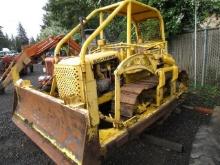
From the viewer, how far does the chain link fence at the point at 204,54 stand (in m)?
8.29

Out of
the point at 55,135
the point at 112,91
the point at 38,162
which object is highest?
the point at 112,91

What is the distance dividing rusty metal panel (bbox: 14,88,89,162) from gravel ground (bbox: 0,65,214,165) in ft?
1.62

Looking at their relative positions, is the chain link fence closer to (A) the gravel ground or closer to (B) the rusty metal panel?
(A) the gravel ground

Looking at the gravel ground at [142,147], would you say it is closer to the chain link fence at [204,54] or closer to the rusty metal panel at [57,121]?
the rusty metal panel at [57,121]

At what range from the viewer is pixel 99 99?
451 cm

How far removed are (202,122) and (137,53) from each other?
2.13m

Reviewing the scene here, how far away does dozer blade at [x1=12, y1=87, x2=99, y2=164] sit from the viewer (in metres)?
3.29

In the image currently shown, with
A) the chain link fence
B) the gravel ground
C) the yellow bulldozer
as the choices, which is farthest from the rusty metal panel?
the chain link fence

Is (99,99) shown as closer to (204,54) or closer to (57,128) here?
(57,128)

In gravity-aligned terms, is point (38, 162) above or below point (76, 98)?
below

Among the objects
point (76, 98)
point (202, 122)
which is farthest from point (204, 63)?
point (76, 98)

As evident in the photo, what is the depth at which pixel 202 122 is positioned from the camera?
5.50 meters

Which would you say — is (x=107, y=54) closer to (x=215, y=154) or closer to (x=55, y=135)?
(x=55, y=135)

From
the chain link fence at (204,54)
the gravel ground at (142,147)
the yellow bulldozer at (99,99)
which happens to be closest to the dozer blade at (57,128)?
the yellow bulldozer at (99,99)
